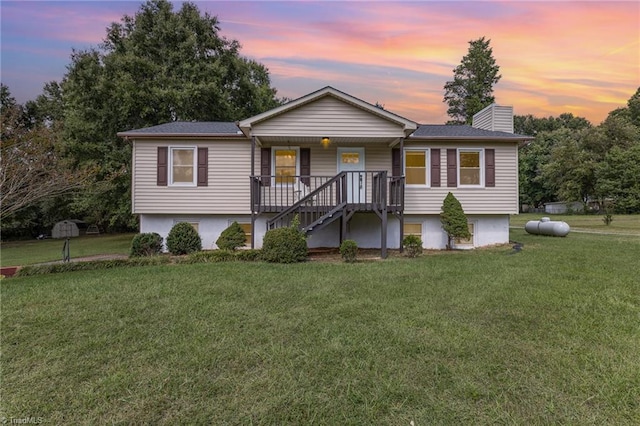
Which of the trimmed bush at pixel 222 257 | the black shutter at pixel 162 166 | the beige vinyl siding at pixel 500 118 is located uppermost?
the beige vinyl siding at pixel 500 118

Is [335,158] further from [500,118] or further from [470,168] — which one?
[500,118]

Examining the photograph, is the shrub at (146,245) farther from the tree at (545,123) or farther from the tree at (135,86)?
the tree at (545,123)

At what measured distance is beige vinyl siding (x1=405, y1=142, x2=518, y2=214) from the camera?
10781 millimetres

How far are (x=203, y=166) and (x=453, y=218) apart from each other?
27.2 feet

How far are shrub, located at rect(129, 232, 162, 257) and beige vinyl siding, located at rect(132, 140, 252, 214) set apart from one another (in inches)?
39.4

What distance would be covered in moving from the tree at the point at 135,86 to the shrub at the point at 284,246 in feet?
33.6

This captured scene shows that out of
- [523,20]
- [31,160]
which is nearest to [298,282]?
[31,160]

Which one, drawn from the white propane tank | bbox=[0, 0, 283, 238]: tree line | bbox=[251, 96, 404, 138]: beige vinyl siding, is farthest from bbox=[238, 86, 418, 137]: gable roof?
the white propane tank

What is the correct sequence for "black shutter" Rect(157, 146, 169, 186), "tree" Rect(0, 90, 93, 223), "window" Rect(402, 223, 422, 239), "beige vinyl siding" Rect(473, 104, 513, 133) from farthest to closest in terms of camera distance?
"beige vinyl siding" Rect(473, 104, 513, 133) → "window" Rect(402, 223, 422, 239) → "black shutter" Rect(157, 146, 169, 186) → "tree" Rect(0, 90, 93, 223)

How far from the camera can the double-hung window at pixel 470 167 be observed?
1089 centimetres

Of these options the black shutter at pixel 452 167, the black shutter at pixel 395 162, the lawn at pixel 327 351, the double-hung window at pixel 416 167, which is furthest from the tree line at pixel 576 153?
the lawn at pixel 327 351

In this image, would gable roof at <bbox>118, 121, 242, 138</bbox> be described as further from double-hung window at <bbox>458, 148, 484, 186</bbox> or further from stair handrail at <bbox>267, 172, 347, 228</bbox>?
double-hung window at <bbox>458, 148, 484, 186</bbox>

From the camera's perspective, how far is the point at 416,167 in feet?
35.8

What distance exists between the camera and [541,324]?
399 cm
